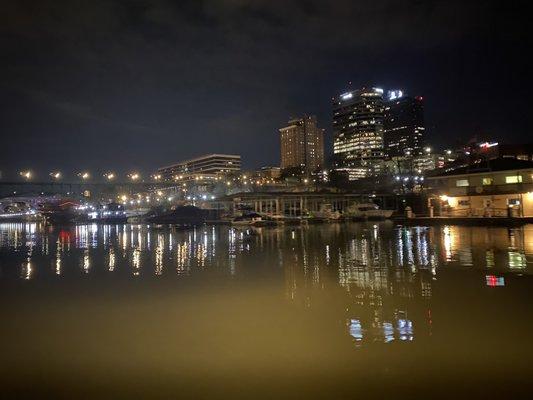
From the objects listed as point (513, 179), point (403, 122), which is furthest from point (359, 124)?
point (513, 179)

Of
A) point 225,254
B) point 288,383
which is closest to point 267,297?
point 288,383

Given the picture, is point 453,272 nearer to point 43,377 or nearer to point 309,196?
point 43,377

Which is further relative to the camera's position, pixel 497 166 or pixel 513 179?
pixel 497 166

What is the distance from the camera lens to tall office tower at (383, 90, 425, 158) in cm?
18562

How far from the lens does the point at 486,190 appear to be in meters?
40.2

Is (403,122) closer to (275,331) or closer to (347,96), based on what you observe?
(347,96)

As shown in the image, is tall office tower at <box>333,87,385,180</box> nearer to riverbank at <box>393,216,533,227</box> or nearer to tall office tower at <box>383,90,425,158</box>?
tall office tower at <box>383,90,425,158</box>

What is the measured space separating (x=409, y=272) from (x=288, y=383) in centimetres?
801

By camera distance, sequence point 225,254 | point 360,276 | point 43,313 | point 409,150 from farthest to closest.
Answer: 1. point 409,150
2. point 225,254
3. point 360,276
4. point 43,313

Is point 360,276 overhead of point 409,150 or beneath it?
beneath

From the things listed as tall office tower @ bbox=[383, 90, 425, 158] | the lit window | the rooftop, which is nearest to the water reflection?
the lit window

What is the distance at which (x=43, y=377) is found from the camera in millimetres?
5473

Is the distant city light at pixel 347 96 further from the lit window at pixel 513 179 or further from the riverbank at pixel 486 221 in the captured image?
the riverbank at pixel 486 221

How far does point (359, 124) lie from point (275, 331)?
18342 cm
